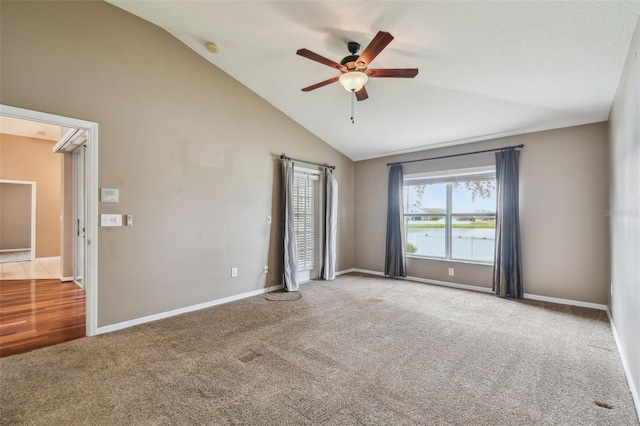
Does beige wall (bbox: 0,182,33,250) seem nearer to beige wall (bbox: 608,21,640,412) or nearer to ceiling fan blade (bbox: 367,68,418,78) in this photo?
ceiling fan blade (bbox: 367,68,418,78)

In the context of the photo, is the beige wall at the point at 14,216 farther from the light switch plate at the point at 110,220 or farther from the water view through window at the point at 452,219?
the water view through window at the point at 452,219

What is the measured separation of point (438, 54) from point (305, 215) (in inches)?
136

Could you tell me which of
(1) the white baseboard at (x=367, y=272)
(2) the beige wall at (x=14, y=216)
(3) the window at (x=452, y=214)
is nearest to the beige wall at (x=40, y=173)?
(2) the beige wall at (x=14, y=216)

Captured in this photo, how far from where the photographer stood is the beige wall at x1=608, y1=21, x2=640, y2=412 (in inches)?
82.4

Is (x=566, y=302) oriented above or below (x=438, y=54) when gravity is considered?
below

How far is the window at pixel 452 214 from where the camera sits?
5051 millimetres

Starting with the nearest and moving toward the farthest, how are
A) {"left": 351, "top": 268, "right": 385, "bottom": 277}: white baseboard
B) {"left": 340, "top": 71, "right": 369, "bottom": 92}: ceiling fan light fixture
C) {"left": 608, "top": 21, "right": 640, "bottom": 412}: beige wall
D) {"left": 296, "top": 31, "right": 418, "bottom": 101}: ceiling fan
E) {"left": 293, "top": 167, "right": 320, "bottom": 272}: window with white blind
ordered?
{"left": 608, "top": 21, "right": 640, "bottom": 412}: beige wall
{"left": 296, "top": 31, "right": 418, "bottom": 101}: ceiling fan
{"left": 340, "top": 71, "right": 369, "bottom": 92}: ceiling fan light fixture
{"left": 293, "top": 167, "right": 320, "bottom": 272}: window with white blind
{"left": 351, "top": 268, "right": 385, "bottom": 277}: white baseboard

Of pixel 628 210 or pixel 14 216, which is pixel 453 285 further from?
pixel 14 216

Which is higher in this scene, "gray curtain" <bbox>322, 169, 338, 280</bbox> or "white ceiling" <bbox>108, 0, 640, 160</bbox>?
"white ceiling" <bbox>108, 0, 640, 160</bbox>

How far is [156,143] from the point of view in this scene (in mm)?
3598

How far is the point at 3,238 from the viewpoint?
8531 mm

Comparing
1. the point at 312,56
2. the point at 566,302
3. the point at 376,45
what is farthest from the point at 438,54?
the point at 566,302

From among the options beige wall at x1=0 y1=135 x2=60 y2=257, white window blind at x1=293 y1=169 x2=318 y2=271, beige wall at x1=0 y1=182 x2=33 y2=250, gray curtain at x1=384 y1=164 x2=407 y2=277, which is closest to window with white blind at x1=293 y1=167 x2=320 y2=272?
white window blind at x1=293 y1=169 x2=318 y2=271

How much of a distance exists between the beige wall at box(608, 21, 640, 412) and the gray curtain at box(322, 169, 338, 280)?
405 centimetres
